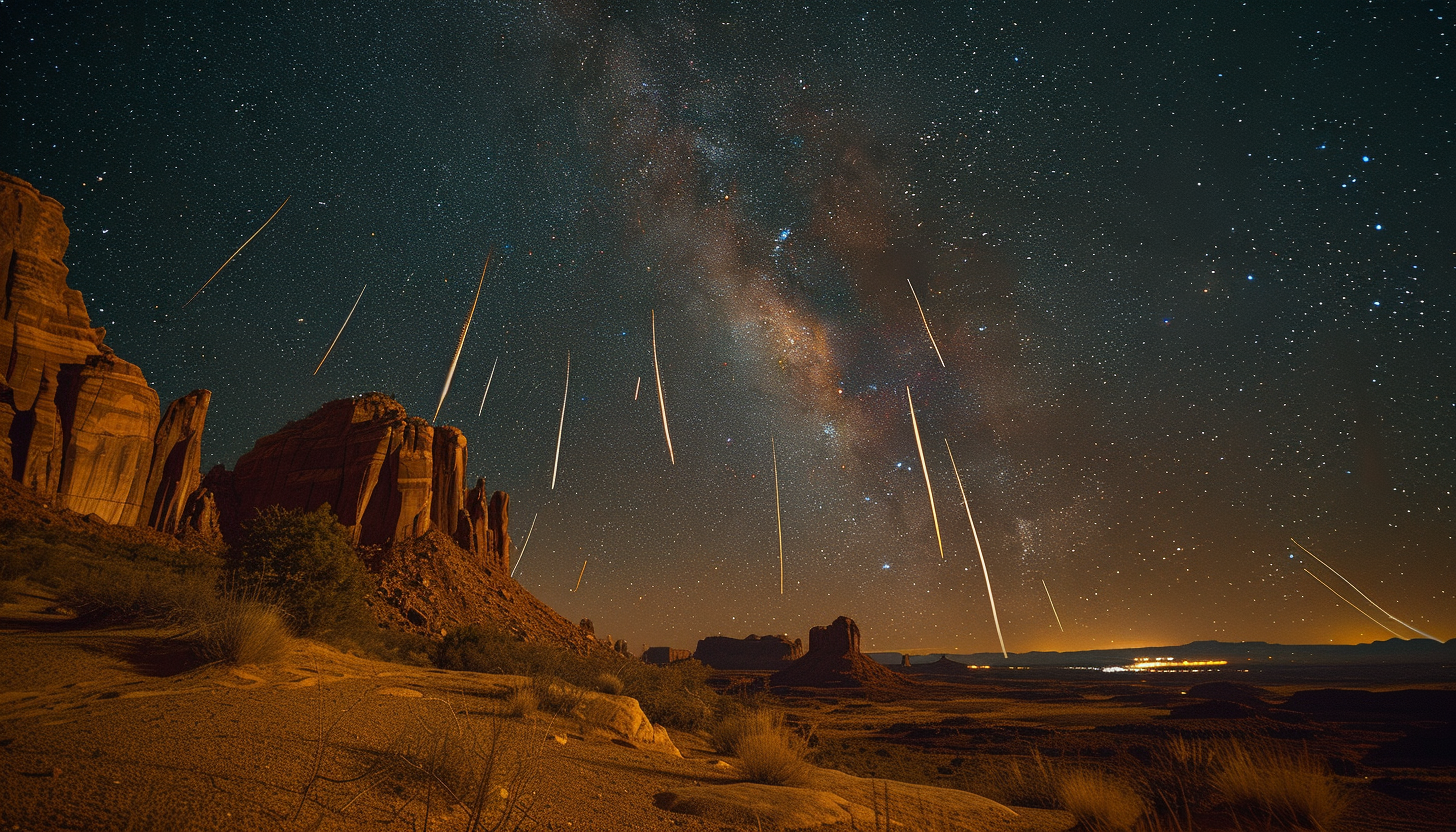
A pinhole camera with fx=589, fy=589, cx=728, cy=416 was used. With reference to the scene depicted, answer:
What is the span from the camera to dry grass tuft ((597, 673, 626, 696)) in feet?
58.1

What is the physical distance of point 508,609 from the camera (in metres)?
45.3

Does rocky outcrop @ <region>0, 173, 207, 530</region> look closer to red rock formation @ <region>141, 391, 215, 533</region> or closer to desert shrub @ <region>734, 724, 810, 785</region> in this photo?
red rock formation @ <region>141, 391, 215, 533</region>

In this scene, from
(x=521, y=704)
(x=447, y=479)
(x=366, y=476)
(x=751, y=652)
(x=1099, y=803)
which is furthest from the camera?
(x=751, y=652)

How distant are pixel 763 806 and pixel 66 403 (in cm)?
5838

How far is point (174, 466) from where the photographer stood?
153 ft

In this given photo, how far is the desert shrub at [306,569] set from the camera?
15.5 meters

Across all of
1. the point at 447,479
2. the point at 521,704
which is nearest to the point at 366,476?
the point at 447,479

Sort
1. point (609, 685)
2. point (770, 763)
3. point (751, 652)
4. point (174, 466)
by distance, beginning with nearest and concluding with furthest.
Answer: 1. point (770, 763)
2. point (609, 685)
3. point (174, 466)
4. point (751, 652)

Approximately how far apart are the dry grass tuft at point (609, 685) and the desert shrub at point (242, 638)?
31.4ft

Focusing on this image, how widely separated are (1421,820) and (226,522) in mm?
69609

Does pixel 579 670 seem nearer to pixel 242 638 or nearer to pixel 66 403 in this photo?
pixel 242 638

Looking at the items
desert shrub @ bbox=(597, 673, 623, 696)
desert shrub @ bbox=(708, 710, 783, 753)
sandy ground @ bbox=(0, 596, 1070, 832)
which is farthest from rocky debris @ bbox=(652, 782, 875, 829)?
desert shrub @ bbox=(597, 673, 623, 696)

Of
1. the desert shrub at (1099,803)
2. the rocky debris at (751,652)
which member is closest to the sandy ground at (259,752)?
the desert shrub at (1099,803)

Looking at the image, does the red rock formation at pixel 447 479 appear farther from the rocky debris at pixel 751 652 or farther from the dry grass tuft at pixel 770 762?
the rocky debris at pixel 751 652
